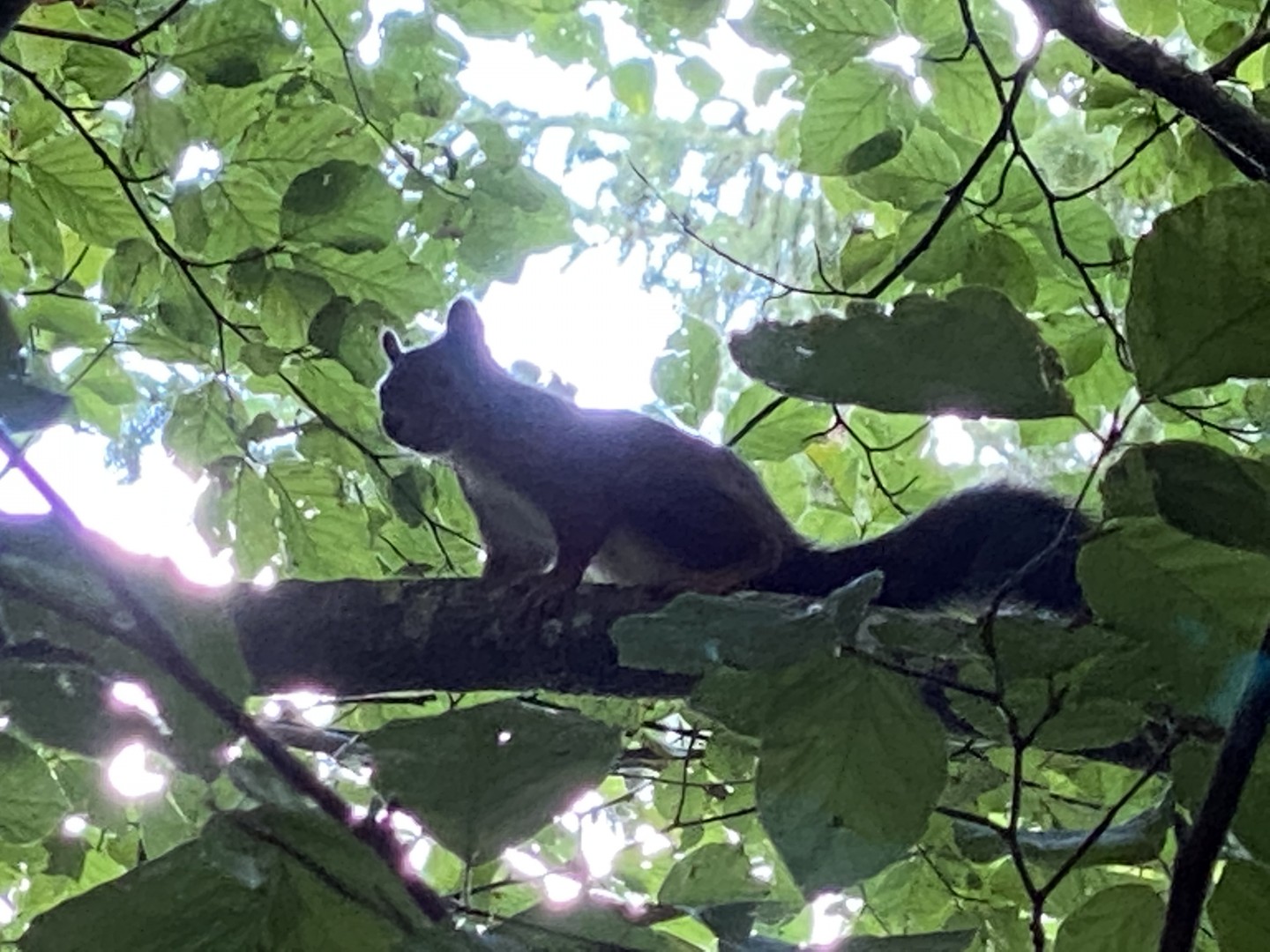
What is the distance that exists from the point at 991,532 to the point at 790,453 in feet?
0.95

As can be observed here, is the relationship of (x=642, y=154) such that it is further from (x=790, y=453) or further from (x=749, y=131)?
(x=790, y=453)

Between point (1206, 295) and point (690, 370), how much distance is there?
4.42 ft

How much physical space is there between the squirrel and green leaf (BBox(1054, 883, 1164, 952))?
0.88 metres

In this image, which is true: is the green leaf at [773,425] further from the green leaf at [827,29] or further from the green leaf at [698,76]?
the green leaf at [698,76]

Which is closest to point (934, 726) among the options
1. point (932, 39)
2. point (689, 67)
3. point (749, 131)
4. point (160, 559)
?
point (160, 559)

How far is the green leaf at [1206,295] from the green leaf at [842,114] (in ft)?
3.86

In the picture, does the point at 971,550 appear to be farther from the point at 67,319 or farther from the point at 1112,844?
the point at 67,319

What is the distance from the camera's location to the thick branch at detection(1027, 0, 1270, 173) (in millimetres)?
1255

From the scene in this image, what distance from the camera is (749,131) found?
738 cm

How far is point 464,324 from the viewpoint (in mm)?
3027

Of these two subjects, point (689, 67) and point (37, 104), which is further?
point (689, 67)

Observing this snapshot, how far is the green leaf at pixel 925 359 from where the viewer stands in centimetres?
63

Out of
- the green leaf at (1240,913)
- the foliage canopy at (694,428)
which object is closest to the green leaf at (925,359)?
the foliage canopy at (694,428)

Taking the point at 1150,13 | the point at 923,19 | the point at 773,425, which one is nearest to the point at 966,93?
the point at 923,19
